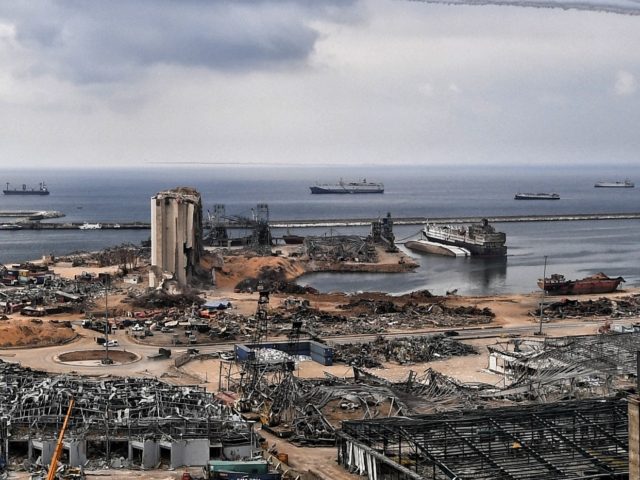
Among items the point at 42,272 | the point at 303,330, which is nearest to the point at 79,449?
the point at 303,330

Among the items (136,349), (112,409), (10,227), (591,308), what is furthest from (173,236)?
(10,227)

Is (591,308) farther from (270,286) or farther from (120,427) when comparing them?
(120,427)

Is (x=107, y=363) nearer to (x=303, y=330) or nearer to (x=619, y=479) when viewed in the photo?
(x=303, y=330)

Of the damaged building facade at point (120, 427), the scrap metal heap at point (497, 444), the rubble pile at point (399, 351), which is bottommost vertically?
the rubble pile at point (399, 351)

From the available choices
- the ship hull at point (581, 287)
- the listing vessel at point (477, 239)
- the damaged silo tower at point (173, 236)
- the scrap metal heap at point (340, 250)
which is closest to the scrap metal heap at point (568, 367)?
the damaged silo tower at point (173, 236)

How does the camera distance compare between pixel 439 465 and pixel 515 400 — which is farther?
pixel 515 400

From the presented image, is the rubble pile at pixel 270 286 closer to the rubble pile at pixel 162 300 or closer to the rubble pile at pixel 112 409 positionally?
the rubble pile at pixel 162 300
